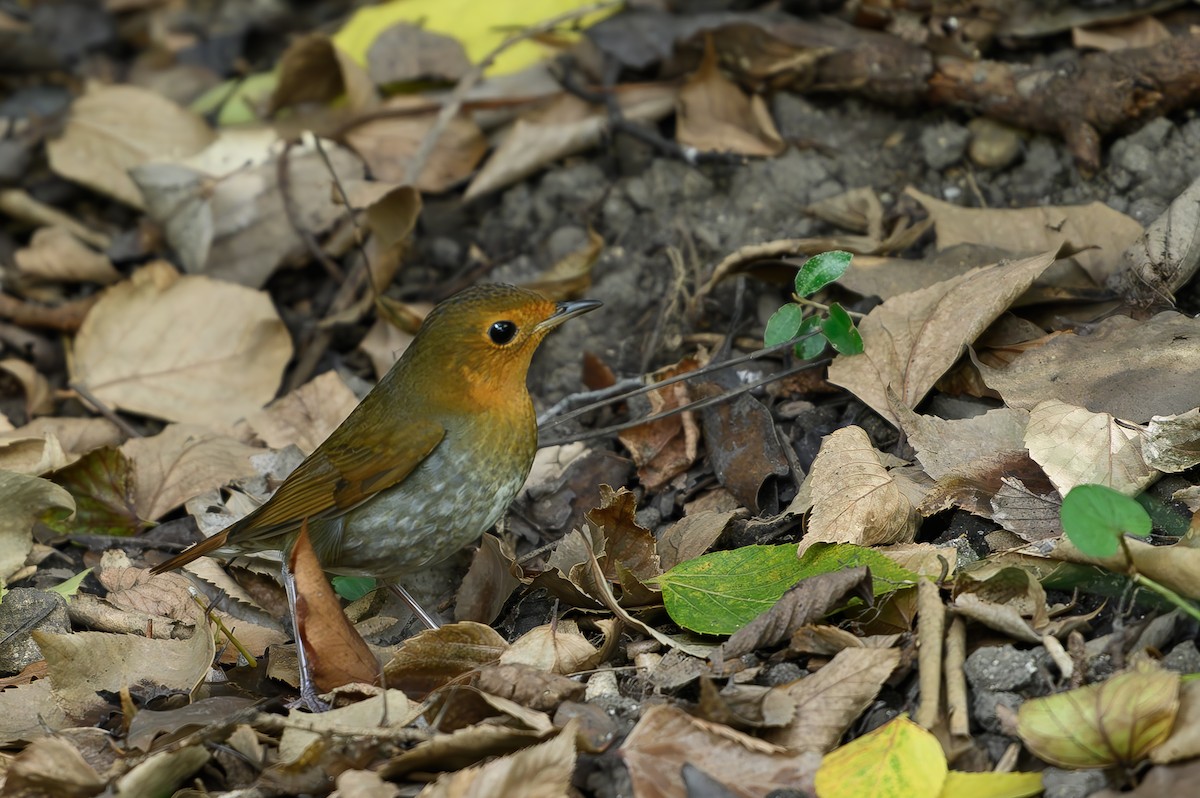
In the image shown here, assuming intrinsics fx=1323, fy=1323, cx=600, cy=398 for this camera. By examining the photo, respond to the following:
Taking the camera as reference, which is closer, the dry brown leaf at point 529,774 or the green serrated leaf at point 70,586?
the dry brown leaf at point 529,774

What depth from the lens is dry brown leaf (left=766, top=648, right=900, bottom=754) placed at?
296 cm

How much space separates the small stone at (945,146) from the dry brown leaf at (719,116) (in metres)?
0.63

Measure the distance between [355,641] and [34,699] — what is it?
98cm

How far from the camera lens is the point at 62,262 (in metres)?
6.17

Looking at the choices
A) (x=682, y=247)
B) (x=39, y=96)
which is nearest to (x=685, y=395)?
(x=682, y=247)

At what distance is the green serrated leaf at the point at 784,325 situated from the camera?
4070 millimetres

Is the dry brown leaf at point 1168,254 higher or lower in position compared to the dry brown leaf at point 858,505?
higher

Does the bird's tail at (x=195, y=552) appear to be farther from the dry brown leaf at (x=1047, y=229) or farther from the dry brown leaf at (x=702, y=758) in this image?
the dry brown leaf at (x=1047, y=229)

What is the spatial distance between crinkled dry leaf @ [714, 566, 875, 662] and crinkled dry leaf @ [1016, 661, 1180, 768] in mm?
580

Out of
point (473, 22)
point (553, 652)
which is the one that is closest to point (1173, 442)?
point (553, 652)

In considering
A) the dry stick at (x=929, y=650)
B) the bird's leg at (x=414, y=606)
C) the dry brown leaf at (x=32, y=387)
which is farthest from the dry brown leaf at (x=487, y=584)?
the dry brown leaf at (x=32, y=387)

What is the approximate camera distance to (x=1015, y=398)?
3832 millimetres

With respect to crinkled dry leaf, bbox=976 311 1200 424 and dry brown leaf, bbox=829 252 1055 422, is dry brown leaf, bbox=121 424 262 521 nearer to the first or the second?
dry brown leaf, bbox=829 252 1055 422

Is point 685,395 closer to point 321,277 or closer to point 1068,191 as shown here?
point 1068,191
